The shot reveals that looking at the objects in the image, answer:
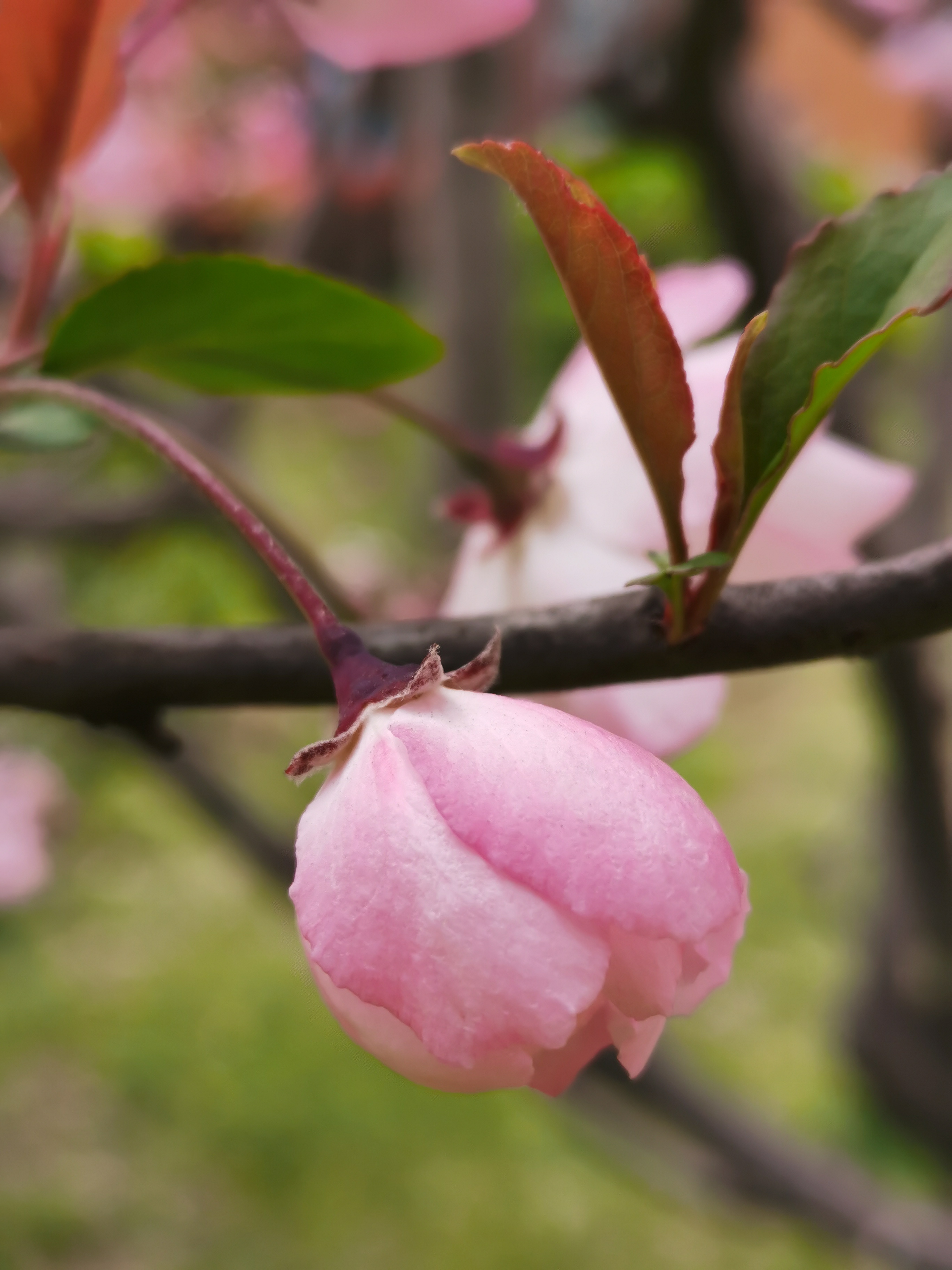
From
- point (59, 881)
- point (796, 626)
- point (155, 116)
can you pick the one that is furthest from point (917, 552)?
point (59, 881)

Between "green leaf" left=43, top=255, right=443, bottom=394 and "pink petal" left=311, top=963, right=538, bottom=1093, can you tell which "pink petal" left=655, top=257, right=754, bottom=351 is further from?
"pink petal" left=311, top=963, right=538, bottom=1093

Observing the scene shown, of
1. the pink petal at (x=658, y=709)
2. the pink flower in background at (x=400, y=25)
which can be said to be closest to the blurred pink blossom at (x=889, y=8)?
the pink flower in background at (x=400, y=25)

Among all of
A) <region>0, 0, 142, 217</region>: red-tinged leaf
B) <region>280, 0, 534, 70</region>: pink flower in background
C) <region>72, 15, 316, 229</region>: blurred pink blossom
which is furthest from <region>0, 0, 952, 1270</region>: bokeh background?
<region>0, 0, 142, 217</region>: red-tinged leaf

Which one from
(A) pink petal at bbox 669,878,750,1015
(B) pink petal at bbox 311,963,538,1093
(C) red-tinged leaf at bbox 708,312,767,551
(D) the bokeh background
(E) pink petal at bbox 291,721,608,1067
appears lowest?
(D) the bokeh background

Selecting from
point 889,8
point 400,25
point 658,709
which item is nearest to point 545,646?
point 658,709

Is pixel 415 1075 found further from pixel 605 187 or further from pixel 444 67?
pixel 605 187

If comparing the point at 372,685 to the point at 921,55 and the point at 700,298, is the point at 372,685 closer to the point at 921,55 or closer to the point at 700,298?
the point at 700,298
